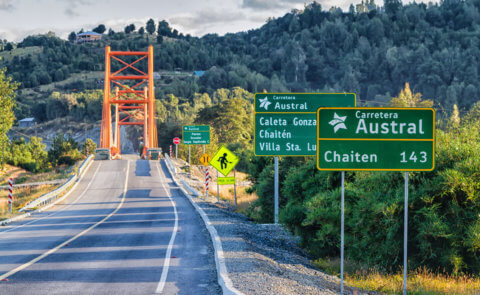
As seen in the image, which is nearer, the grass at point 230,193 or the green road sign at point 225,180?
the green road sign at point 225,180

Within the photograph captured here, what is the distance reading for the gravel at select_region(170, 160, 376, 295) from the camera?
30.4ft

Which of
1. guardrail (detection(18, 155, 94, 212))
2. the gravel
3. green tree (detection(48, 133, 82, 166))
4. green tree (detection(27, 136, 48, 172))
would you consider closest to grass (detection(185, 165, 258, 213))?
guardrail (detection(18, 155, 94, 212))

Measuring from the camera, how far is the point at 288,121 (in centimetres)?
1898

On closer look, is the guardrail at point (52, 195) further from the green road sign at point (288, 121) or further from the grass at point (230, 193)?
the green road sign at point (288, 121)

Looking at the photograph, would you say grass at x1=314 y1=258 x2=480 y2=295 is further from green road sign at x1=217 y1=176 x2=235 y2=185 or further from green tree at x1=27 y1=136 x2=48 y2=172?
green tree at x1=27 y1=136 x2=48 y2=172

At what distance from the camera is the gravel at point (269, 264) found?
9258mm

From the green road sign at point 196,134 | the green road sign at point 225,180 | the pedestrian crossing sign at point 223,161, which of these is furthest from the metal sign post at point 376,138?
the green road sign at point 196,134

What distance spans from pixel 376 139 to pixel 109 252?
7.41 m

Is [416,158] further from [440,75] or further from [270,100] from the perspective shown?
[440,75]

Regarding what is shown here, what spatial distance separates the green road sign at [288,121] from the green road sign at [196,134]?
84.4ft

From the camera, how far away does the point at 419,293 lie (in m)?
10.2

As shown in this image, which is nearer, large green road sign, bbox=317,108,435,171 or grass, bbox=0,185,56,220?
large green road sign, bbox=317,108,435,171

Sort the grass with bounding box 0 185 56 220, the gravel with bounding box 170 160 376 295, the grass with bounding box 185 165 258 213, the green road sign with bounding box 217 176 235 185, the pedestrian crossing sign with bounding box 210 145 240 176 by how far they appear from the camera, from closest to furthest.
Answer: the gravel with bounding box 170 160 376 295, the pedestrian crossing sign with bounding box 210 145 240 176, the green road sign with bounding box 217 176 235 185, the grass with bounding box 185 165 258 213, the grass with bounding box 0 185 56 220

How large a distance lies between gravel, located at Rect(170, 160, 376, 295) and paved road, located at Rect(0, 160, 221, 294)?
519 mm
